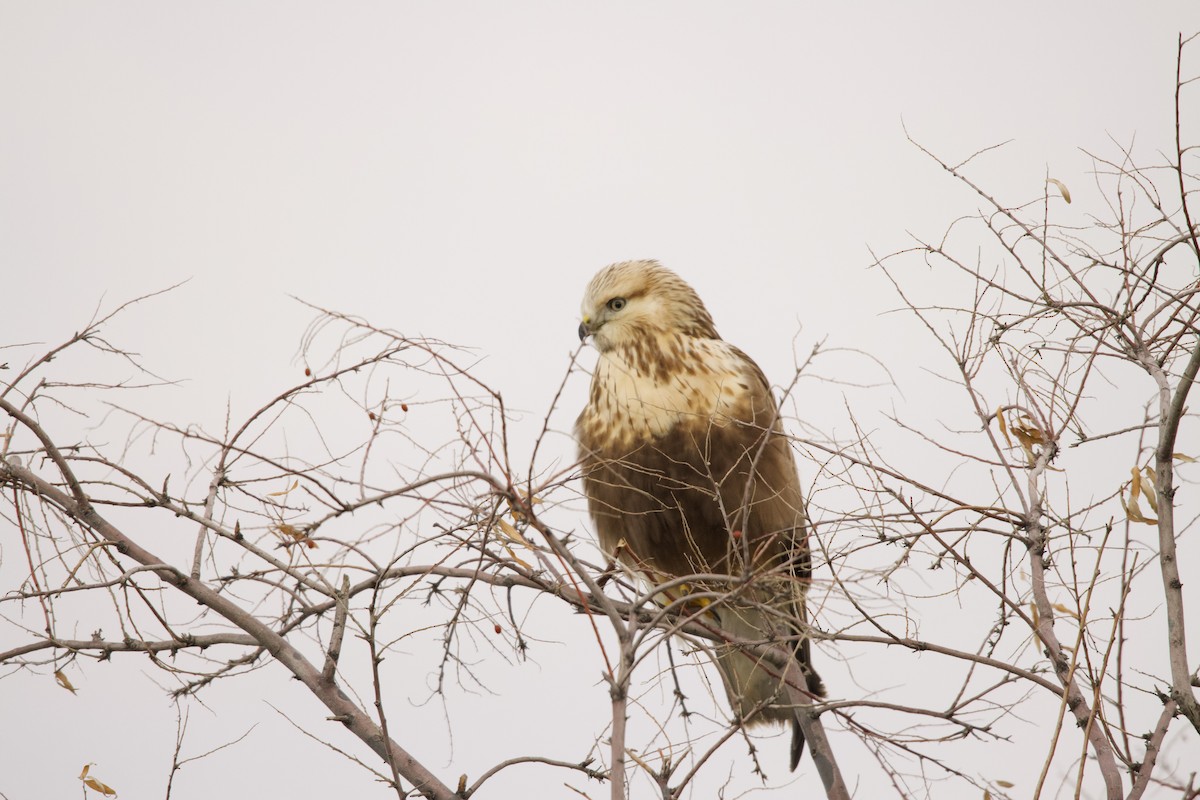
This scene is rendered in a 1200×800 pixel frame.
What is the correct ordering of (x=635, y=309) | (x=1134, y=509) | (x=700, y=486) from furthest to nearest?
1. (x=635, y=309)
2. (x=700, y=486)
3. (x=1134, y=509)

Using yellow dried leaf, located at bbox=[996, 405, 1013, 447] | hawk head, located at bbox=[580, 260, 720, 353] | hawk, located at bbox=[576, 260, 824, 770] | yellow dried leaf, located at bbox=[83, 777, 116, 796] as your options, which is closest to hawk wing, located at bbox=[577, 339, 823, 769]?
hawk, located at bbox=[576, 260, 824, 770]

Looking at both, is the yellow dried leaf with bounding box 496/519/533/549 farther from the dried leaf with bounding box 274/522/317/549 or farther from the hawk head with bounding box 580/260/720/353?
the hawk head with bounding box 580/260/720/353

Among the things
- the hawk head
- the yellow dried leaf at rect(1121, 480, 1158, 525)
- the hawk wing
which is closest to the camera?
the yellow dried leaf at rect(1121, 480, 1158, 525)

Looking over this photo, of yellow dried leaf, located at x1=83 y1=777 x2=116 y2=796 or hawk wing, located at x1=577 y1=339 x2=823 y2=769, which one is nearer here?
yellow dried leaf, located at x1=83 y1=777 x2=116 y2=796

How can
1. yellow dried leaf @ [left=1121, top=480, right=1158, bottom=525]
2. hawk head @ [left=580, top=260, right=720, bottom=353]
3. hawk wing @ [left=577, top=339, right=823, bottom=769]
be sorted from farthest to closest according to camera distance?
1. hawk head @ [left=580, top=260, right=720, bottom=353]
2. hawk wing @ [left=577, top=339, right=823, bottom=769]
3. yellow dried leaf @ [left=1121, top=480, right=1158, bottom=525]

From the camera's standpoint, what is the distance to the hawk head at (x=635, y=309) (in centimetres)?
365

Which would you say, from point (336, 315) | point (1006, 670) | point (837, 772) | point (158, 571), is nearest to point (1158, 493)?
point (1006, 670)

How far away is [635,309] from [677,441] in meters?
0.56

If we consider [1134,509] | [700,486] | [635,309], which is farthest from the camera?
[635,309]

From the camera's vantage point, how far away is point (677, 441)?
3.30m

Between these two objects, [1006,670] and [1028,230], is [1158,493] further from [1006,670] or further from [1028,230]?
[1028,230]

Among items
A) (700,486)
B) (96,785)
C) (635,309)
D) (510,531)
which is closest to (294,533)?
(510,531)

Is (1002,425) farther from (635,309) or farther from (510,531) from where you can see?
(635,309)

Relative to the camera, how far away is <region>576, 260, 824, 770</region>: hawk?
327 cm
